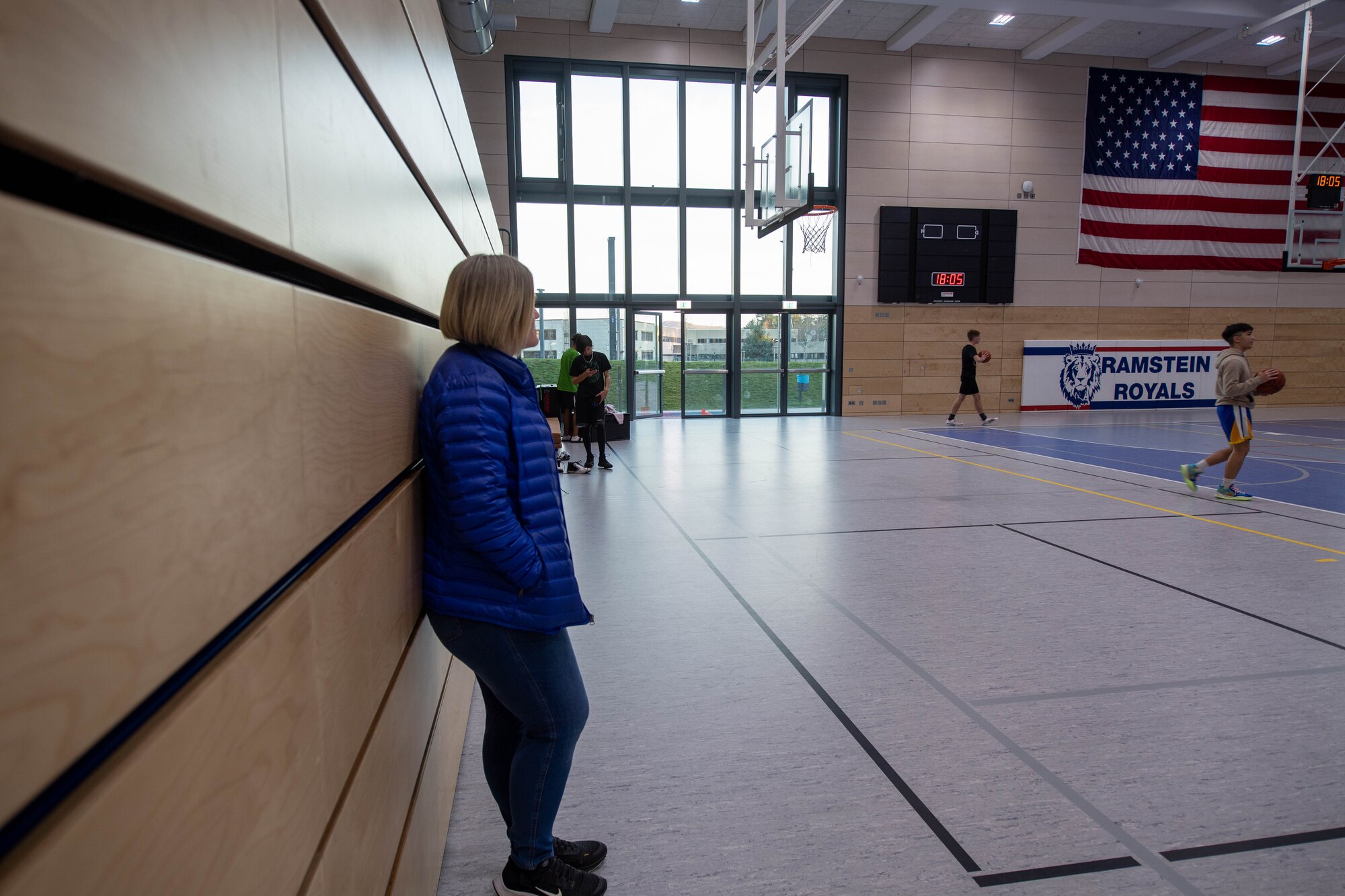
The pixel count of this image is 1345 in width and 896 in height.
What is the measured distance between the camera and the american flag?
59.9 ft

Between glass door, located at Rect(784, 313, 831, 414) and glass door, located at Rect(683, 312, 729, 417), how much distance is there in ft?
5.21

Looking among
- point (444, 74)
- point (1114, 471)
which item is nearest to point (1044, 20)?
point (1114, 471)

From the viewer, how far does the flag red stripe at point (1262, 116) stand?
18.5 m

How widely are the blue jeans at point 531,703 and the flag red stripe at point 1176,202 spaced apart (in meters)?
20.8

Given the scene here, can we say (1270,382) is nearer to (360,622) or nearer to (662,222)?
(360,622)

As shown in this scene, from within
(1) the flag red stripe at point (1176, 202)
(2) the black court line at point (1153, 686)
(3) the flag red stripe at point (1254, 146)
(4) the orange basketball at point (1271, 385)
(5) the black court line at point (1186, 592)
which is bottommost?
(2) the black court line at point (1153, 686)

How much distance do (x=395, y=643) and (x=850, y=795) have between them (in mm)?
1558

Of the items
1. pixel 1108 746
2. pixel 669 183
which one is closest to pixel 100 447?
pixel 1108 746

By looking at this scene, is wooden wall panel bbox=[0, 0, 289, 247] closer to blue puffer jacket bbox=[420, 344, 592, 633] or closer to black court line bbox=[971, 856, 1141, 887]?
blue puffer jacket bbox=[420, 344, 592, 633]

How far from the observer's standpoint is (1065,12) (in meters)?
15.0

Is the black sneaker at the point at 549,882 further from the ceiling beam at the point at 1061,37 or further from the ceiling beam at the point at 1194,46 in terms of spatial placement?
the ceiling beam at the point at 1194,46

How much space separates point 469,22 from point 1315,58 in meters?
21.3

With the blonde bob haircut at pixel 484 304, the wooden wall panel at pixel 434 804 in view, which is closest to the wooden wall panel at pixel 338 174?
the blonde bob haircut at pixel 484 304

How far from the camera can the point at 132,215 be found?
65cm
